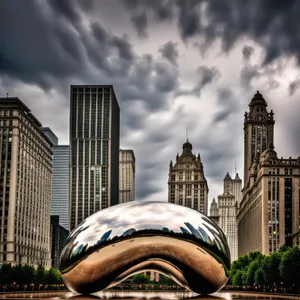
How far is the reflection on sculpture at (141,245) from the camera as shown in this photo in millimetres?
27234

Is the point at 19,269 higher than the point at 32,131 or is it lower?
lower

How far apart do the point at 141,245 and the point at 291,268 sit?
3988cm

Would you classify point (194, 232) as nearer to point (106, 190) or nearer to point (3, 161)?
point (3, 161)

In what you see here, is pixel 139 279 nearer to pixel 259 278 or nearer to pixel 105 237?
pixel 259 278

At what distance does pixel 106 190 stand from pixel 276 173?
8128 centimetres

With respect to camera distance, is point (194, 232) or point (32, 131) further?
point (32, 131)

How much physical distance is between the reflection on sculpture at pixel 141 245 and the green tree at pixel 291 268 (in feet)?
118

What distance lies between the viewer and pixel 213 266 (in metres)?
28.6

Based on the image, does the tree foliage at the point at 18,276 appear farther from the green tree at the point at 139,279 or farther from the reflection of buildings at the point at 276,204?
the reflection of buildings at the point at 276,204

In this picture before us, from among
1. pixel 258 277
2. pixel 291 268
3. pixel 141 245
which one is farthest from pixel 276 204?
pixel 141 245

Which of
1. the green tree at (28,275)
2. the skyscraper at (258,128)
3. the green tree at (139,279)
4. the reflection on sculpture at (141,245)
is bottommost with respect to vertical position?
the green tree at (139,279)

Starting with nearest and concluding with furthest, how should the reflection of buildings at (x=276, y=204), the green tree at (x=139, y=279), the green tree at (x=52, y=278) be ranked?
the green tree at (x=52, y=278) → the reflection of buildings at (x=276, y=204) → the green tree at (x=139, y=279)

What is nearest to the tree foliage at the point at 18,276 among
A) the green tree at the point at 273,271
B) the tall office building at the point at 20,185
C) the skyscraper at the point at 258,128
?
the tall office building at the point at 20,185

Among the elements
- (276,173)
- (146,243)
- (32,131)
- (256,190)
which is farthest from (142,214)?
(256,190)
